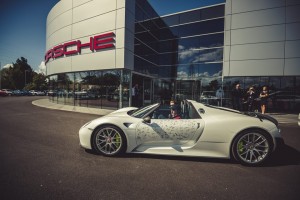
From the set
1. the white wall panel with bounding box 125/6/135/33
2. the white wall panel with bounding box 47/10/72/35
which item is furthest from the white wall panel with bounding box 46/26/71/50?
the white wall panel with bounding box 125/6/135/33

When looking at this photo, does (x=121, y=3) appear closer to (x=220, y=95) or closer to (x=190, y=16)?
(x=190, y=16)

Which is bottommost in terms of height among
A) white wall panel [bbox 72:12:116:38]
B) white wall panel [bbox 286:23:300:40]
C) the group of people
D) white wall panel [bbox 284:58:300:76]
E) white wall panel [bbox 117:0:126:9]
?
the group of people

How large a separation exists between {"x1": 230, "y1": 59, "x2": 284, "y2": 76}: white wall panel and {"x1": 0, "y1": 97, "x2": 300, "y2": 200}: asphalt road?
10.2 metres

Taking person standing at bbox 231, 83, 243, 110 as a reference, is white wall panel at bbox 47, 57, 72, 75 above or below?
above

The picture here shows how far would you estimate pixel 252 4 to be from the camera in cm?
1245

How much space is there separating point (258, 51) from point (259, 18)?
94.2 inches

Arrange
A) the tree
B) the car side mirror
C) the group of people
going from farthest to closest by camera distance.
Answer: the tree
the group of people
the car side mirror

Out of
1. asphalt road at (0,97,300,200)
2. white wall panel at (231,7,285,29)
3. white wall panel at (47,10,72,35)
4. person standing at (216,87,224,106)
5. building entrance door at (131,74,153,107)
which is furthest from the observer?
white wall panel at (47,10,72,35)

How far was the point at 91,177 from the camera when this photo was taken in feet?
8.94

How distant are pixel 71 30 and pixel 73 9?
5.97 feet

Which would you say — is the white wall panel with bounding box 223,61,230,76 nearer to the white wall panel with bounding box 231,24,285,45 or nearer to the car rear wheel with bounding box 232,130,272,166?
the white wall panel with bounding box 231,24,285,45

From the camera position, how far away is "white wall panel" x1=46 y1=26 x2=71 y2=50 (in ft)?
50.0

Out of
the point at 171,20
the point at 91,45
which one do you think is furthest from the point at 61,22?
the point at 171,20

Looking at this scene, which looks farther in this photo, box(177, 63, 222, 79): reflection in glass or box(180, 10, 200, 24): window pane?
box(180, 10, 200, 24): window pane
